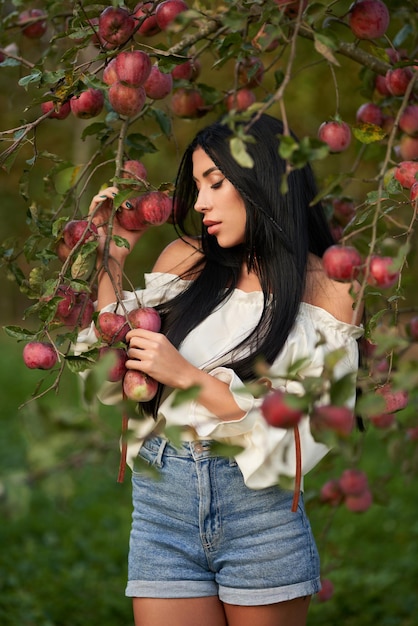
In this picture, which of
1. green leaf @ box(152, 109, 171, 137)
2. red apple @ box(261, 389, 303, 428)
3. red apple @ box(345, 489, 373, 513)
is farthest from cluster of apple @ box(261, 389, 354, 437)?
red apple @ box(345, 489, 373, 513)

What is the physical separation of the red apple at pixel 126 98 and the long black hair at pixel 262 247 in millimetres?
217

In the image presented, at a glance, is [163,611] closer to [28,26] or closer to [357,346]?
[357,346]

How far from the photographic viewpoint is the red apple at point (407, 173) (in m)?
1.42

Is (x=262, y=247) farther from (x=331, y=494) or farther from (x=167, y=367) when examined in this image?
(x=331, y=494)

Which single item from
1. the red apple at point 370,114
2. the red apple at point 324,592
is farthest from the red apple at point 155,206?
the red apple at point 324,592

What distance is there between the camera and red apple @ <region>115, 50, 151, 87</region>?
1455 millimetres

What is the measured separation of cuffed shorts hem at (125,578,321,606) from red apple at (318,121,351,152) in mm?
823

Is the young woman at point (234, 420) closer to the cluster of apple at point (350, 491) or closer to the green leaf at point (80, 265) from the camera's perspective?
the green leaf at point (80, 265)

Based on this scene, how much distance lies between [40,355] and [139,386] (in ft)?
0.54

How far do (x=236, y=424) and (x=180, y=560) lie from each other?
1.12 feet

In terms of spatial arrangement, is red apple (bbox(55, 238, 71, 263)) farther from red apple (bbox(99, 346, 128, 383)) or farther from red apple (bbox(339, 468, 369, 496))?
red apple (bbox(339, 468, 369, 496))

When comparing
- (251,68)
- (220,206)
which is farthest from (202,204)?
(251,68)

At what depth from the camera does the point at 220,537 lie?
1645mm

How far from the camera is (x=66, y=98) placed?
5.00ft
